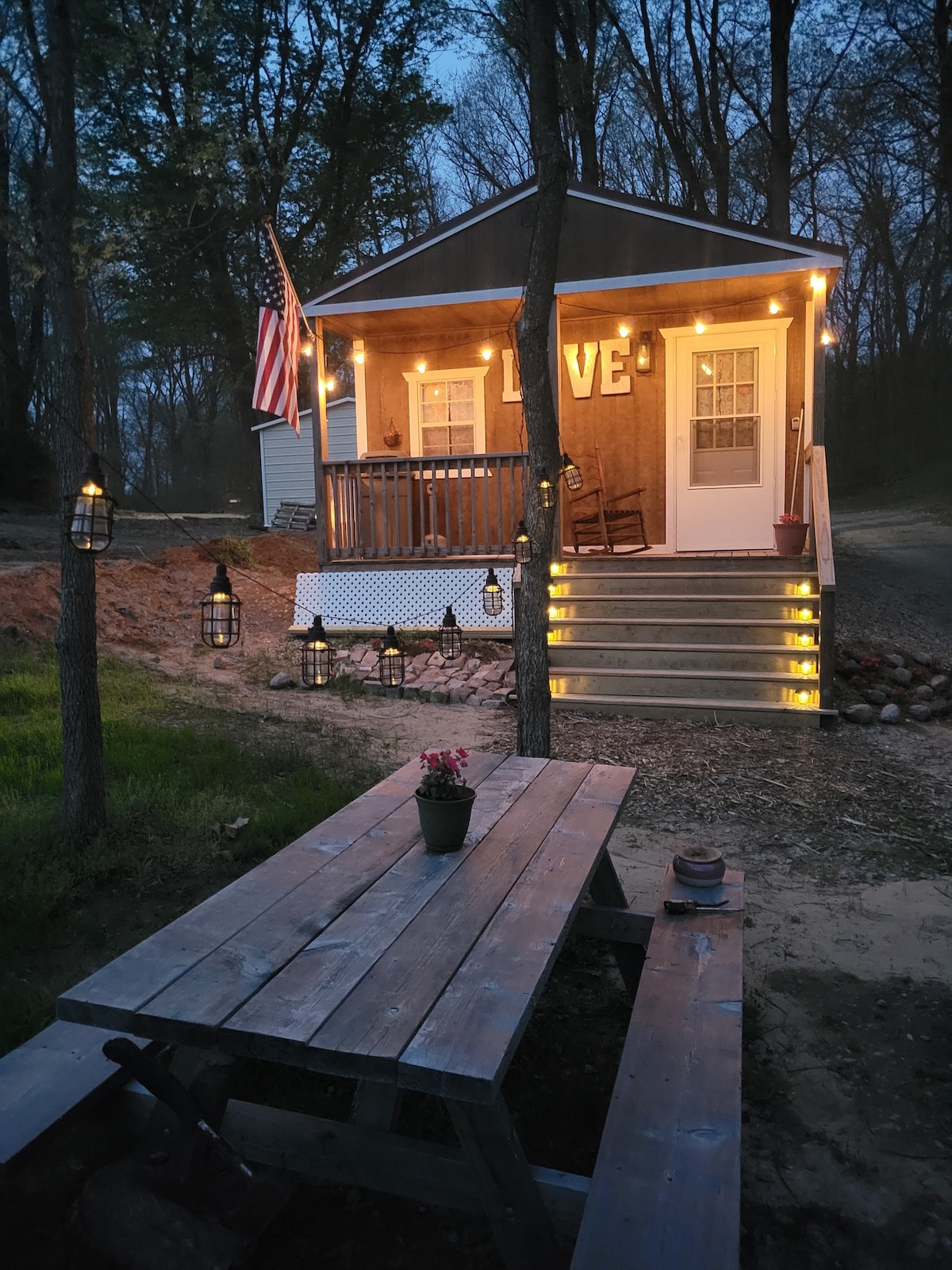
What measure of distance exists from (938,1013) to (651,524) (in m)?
7.77

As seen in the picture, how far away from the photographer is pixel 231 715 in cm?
669

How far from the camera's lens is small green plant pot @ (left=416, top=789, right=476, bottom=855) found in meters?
2.56

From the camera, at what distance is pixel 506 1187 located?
5.78ft

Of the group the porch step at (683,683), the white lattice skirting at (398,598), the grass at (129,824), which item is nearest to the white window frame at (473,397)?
the white lattice skirting at (398,598)

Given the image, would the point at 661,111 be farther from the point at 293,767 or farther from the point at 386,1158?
the point at 386,1158

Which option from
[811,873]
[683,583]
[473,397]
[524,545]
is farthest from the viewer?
[473,397]

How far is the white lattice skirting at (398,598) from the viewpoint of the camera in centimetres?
924

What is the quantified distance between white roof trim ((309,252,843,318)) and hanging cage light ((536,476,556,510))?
4.59m

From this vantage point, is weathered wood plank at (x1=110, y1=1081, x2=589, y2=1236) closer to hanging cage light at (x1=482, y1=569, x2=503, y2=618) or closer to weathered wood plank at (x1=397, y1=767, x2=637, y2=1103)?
weathered wood plank at (x1=397, y1=767, x2=637, y2=1103)

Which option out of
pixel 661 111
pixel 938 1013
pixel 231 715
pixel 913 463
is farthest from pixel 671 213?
pixel 913 463

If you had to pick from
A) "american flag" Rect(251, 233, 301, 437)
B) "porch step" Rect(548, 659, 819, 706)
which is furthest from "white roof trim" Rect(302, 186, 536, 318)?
"porch step" Rect(548, 659, 819, 706)

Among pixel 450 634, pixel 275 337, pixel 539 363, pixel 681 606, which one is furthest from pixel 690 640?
pixel 275 337

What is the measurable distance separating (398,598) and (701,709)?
3802 mm

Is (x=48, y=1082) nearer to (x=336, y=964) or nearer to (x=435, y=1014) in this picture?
(x=336, y=964)
